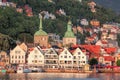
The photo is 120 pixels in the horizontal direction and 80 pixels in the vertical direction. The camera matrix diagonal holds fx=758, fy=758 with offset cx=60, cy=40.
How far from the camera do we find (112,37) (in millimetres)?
198125

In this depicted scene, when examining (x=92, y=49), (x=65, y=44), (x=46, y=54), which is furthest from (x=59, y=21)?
(x=46, y=54)

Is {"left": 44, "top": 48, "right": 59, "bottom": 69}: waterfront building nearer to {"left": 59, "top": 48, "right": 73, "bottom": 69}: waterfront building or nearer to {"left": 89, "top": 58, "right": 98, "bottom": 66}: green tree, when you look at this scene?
{"left": 59, "top": 48, "right": 73, "bottom": 69}: waterfront building

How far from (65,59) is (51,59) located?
2.42 metres

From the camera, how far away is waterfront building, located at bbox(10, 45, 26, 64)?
409 ft

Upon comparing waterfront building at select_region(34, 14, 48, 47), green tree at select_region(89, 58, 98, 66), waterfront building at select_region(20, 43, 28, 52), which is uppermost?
waterfront building at select_region(34, 14, 48, 47)

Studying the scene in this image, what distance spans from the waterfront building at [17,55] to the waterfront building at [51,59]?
152 inches

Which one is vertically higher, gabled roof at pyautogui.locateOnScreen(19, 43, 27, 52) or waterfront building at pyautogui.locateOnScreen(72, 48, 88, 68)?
gabled roof at pyautogui.locateOnScreen(19, 43, 27, 52)

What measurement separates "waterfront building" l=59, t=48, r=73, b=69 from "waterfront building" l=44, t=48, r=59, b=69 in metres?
0.73

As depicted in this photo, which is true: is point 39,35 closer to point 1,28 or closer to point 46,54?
point 1,28

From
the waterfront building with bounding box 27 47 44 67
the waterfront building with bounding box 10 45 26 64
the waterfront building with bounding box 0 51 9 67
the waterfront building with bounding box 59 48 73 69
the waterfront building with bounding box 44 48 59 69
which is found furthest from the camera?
the waterfront building with bounding box 0 51 9 67

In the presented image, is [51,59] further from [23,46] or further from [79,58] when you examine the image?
[23,46]

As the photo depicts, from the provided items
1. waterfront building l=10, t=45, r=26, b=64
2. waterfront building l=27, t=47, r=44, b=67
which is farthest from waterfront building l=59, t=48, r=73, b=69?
waterfront building l=10, t=45, r=26, b=64

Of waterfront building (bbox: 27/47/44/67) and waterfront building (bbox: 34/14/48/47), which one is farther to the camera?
waterfront building (bbox: 34/14/48/47)

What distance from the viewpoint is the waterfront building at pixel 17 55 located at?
125 metres
